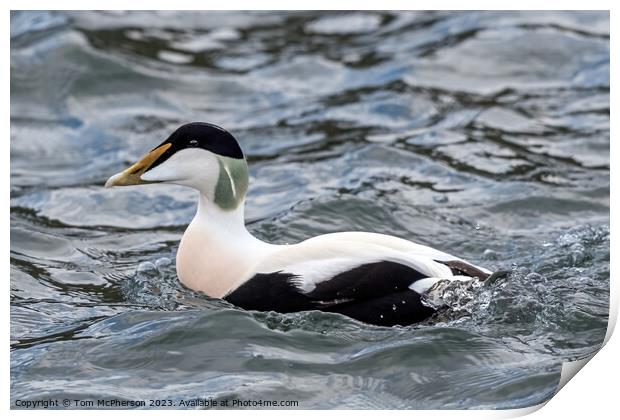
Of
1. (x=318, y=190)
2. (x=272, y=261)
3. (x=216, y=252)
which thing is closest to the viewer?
(x=272, y=261)

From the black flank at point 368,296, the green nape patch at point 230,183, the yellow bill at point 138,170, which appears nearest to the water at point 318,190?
the black flank at point 368,296

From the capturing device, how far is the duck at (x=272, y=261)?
17.4ft

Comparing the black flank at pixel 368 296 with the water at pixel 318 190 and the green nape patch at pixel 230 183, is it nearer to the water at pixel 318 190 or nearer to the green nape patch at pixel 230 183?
the water at pixel 318 190

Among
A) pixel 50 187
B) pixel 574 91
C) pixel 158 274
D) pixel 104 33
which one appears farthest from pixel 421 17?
pixel 158 274

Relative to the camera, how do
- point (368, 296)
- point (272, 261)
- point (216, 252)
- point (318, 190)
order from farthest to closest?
point (318, 190) → point (216, 252) → point (272, 261) → point (368, 296)

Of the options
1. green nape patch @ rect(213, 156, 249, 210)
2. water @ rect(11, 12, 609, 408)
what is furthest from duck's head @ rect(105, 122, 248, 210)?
water @ rect(11, 12, 609, 408)

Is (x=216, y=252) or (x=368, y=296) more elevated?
(x=216, y=252)

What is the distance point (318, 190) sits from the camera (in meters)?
8.01

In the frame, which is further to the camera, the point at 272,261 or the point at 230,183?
the point at 230,183

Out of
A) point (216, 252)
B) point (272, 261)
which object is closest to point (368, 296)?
point (272, 261)

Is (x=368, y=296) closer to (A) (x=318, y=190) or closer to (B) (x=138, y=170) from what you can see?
(B) (x=138, y=170)

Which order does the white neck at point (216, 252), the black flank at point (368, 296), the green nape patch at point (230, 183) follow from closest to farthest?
1. the black flank at point (368, 296)
2. the white neck at point (216, 252)
3. the green nape patch at point (230, 183)

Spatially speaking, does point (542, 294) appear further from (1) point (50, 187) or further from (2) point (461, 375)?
(1) point (50, 187)

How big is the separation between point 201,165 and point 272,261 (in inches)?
24.3
